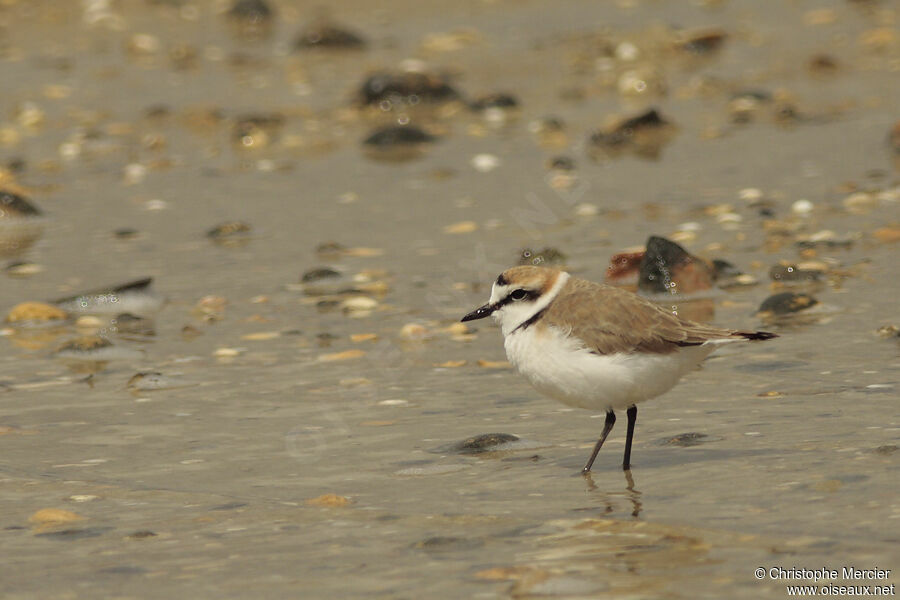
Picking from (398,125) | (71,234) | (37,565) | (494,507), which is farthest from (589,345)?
(398,125)

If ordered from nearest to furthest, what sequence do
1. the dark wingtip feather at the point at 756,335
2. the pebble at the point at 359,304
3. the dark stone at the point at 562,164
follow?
1. the dark wingtip feather at the point at 756,335
2. the pebble at the point at 359,304
3. the dark stone at the point at 562,164

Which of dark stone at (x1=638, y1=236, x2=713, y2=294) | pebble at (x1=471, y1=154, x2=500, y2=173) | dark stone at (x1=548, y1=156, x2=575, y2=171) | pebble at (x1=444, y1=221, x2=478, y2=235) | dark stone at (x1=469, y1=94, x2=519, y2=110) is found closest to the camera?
dark stone at (x1=638, y1=236, x2=713, y2=294)

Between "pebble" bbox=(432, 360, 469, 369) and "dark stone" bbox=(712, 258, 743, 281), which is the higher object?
"dark stone" bbox=(712, 258, 743, 281)

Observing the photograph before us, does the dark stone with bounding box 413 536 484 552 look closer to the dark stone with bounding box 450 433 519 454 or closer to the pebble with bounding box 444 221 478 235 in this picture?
the dark stone with bounding box 450 433 519 454

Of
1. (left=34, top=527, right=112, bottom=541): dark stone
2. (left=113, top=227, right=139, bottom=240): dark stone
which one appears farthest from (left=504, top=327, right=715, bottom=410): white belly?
(left=113, top=227, right=139, bottom=240): dark stone

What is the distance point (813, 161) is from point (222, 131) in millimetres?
6269

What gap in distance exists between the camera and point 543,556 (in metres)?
5.14

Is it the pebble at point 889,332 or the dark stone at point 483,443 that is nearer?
the dark stone at point 483,443

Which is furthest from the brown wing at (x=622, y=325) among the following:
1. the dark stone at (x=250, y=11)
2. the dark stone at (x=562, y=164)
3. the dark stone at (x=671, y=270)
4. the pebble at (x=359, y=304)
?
the dark stone at (x=250, y=11)

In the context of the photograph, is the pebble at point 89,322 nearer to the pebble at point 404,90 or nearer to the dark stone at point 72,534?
the dark stone at point 72,534

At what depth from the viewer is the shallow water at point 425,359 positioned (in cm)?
524

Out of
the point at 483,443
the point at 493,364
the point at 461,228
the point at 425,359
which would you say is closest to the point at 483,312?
the point at 483,443

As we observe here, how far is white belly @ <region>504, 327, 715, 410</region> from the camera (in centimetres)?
602

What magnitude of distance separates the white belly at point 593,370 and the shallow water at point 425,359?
353 mm
